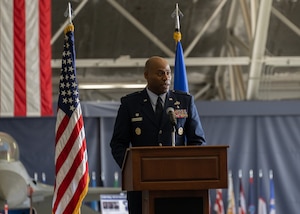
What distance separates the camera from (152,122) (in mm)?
4355

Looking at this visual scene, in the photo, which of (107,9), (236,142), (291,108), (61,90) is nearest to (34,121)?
(107,9)

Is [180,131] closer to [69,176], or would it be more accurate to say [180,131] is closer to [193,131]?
[193,131]

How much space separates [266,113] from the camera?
12836 millimetres

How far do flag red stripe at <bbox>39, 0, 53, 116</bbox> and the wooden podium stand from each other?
6.35 metres

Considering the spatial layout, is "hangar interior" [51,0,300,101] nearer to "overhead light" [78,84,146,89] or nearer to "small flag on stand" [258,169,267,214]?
"overhead light" [78,84,146,89]

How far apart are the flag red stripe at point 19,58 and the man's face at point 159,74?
6.00 metres

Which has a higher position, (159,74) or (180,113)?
(159,74)

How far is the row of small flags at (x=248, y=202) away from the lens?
1241cm

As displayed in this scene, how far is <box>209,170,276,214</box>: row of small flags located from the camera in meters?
12.4

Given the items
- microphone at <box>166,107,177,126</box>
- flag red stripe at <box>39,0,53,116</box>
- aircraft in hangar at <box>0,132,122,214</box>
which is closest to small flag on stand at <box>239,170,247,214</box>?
aircraft in hangar at <box>0,132,122,214</box>

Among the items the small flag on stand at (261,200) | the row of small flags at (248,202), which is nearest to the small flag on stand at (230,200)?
the row of small flags at (248,202)

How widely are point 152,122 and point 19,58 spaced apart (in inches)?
239

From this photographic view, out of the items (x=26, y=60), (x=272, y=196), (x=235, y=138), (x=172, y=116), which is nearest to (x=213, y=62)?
(x=235, y=138)

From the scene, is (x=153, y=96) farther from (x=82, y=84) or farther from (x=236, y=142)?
(x=82, y=84)
